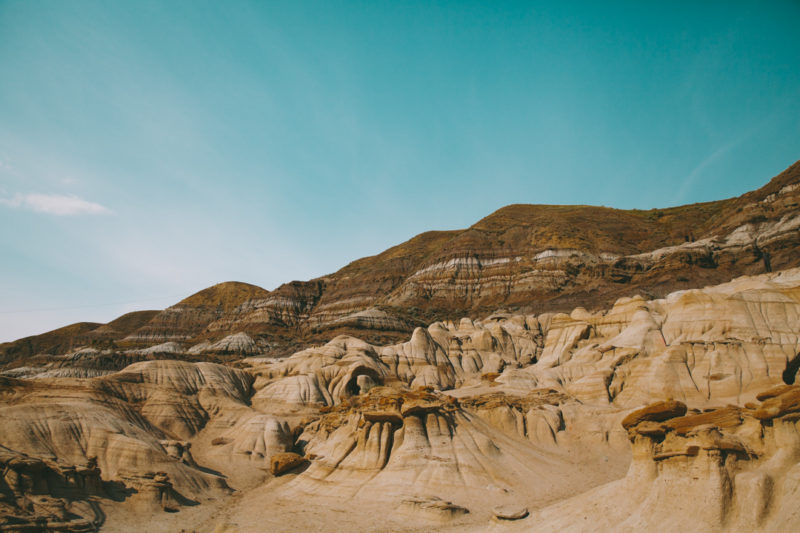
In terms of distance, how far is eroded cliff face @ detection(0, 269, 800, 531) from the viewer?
634 inches

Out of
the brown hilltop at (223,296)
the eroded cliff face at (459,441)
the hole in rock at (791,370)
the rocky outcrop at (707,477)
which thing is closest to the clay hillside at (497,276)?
the brown hilltop at (223,296)

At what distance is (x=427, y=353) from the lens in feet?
218

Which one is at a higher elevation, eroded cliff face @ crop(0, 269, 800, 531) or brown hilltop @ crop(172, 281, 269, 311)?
brown hilltop @ crop(172, 281, 269, 311)

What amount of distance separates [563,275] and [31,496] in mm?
96592

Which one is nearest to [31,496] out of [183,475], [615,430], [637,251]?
[183,475]

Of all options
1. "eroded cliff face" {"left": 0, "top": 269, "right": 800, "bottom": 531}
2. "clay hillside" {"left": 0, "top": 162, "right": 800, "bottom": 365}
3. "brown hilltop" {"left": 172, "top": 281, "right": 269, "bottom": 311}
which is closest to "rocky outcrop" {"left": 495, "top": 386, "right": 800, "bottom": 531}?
"eroded cliff face" {"left": 0, "top": 269, "right": 800, "bottom": 531}

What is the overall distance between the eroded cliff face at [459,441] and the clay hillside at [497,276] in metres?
30.6

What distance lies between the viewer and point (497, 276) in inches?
4437

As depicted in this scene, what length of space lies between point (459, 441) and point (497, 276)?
85180 millimetres

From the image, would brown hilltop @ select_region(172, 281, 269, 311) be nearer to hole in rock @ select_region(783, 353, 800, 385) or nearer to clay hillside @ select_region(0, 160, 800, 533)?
clay hillside @ select_region(0, 160, 800, 533)

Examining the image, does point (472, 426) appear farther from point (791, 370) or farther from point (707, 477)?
point (791, 370)

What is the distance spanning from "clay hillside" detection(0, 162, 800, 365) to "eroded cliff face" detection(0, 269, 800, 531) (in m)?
30.6

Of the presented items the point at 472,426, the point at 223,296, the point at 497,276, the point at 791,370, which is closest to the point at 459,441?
the point at 472,426

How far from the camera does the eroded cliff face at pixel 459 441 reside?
1609cm
